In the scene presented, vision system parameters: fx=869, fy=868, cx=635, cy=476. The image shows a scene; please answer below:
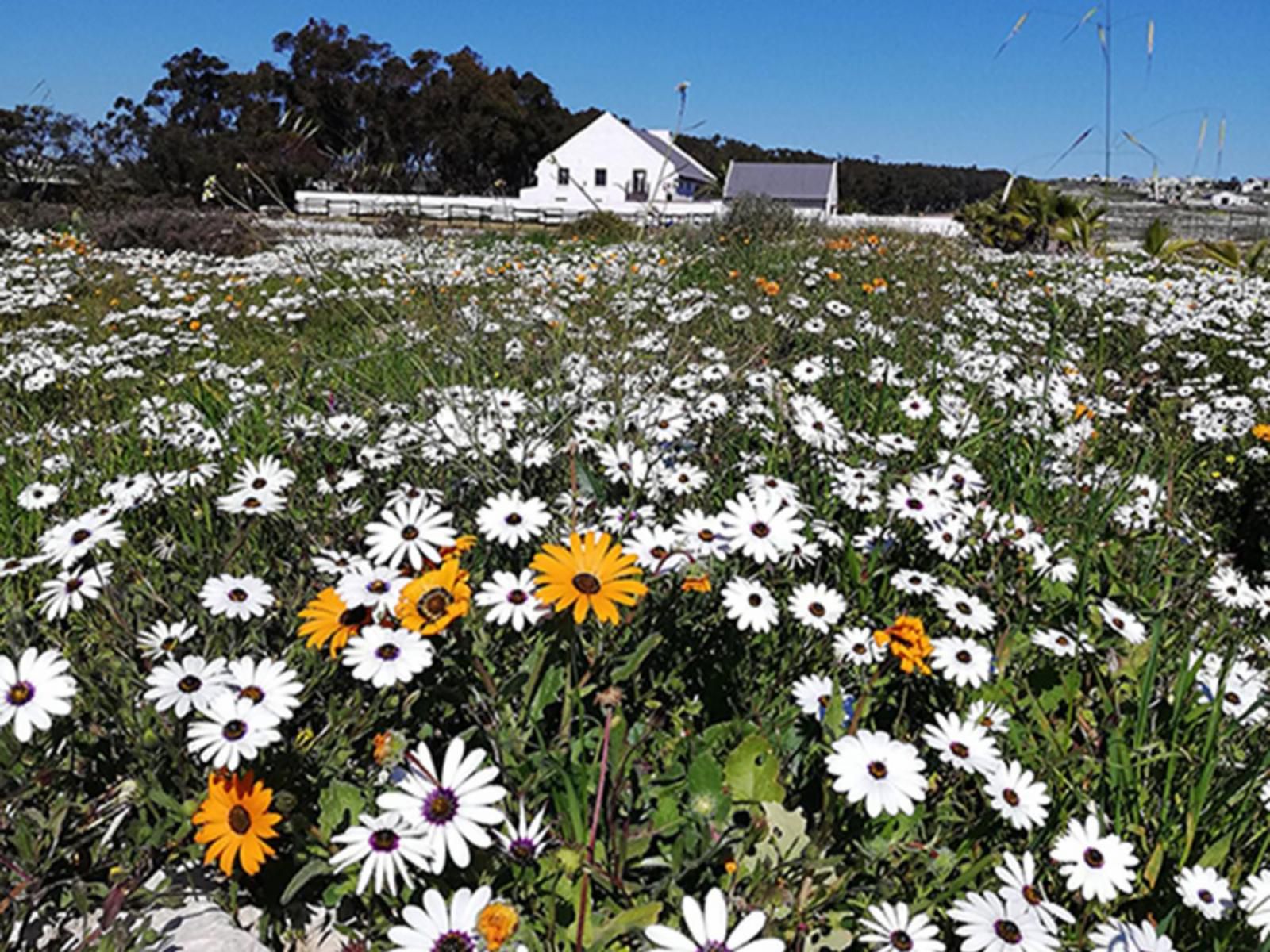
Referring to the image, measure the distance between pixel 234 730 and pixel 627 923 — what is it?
2.02ft

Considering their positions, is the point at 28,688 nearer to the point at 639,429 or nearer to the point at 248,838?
the point at 248,838

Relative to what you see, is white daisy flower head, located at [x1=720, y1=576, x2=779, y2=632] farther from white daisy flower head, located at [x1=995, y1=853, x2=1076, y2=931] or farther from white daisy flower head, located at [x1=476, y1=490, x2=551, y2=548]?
white daisy flower head, located at [x1=995, y1=853, x2=1076, y2=931]

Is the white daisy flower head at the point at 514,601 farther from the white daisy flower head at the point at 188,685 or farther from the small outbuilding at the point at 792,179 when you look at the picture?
the small outbuilding at the point at 792,179

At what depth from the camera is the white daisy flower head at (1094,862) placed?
1272 millimetres

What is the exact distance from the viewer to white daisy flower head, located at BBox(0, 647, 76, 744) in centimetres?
125

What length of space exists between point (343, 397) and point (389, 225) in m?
13.1

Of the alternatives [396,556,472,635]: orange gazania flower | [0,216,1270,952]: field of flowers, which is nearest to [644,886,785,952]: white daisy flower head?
[0,216,1270,952]: field of flowers

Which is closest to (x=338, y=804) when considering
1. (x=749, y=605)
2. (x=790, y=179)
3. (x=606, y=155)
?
(x=749, y=605)

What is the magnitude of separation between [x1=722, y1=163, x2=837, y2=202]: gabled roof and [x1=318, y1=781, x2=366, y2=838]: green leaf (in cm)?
5949

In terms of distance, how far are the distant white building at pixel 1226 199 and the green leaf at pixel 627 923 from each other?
306cm

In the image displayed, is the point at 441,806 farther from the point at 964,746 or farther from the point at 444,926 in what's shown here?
the point at 964,746

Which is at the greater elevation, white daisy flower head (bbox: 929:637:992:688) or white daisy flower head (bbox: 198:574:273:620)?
white daisy flower head (bbox: 198:574:273:620)

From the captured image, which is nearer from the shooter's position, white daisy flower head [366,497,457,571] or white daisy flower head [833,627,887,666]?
white daisy flower head [366,497,457,571]

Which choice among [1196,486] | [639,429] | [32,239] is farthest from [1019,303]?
[32,239]
